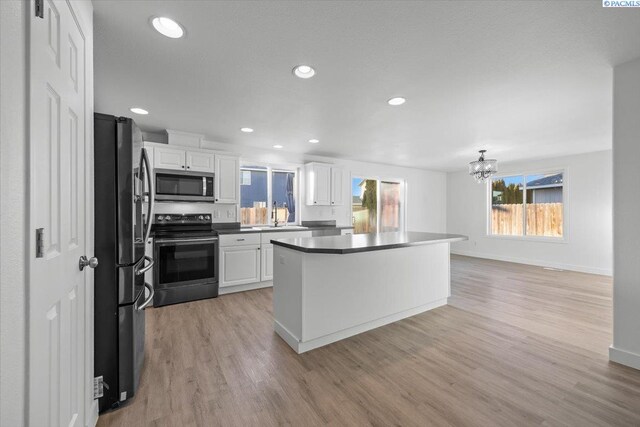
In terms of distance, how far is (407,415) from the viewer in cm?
159

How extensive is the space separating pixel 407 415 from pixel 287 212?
4060mm

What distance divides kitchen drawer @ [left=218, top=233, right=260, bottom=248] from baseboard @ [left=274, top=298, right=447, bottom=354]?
166 centimetres

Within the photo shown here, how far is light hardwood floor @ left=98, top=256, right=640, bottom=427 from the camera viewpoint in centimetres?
160

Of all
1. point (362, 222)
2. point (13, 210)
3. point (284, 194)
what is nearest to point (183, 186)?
point (284, 194)

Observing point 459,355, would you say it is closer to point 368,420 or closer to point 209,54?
point 368,420

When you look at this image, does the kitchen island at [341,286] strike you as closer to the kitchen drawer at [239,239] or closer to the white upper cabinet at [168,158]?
the kitchen drawer at [239,239]

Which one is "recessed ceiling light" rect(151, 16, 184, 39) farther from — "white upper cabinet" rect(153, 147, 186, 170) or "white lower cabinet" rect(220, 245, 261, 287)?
"white lower cabinet" rect(220, 245, 261, 287)

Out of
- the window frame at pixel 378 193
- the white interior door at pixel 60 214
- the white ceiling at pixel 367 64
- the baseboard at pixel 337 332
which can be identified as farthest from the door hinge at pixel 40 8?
the window frame at pixel 378 193

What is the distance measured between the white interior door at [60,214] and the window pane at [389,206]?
20.1 ft

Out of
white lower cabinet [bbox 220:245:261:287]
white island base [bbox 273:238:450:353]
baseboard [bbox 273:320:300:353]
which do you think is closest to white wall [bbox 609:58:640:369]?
white island base [bbox 273:238:450:353]

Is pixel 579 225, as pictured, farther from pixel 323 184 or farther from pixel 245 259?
pixel 245 259

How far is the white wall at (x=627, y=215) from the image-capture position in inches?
81.4

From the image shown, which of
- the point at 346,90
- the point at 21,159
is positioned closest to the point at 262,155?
the point at 346,90

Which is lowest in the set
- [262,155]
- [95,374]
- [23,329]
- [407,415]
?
[407,415]
